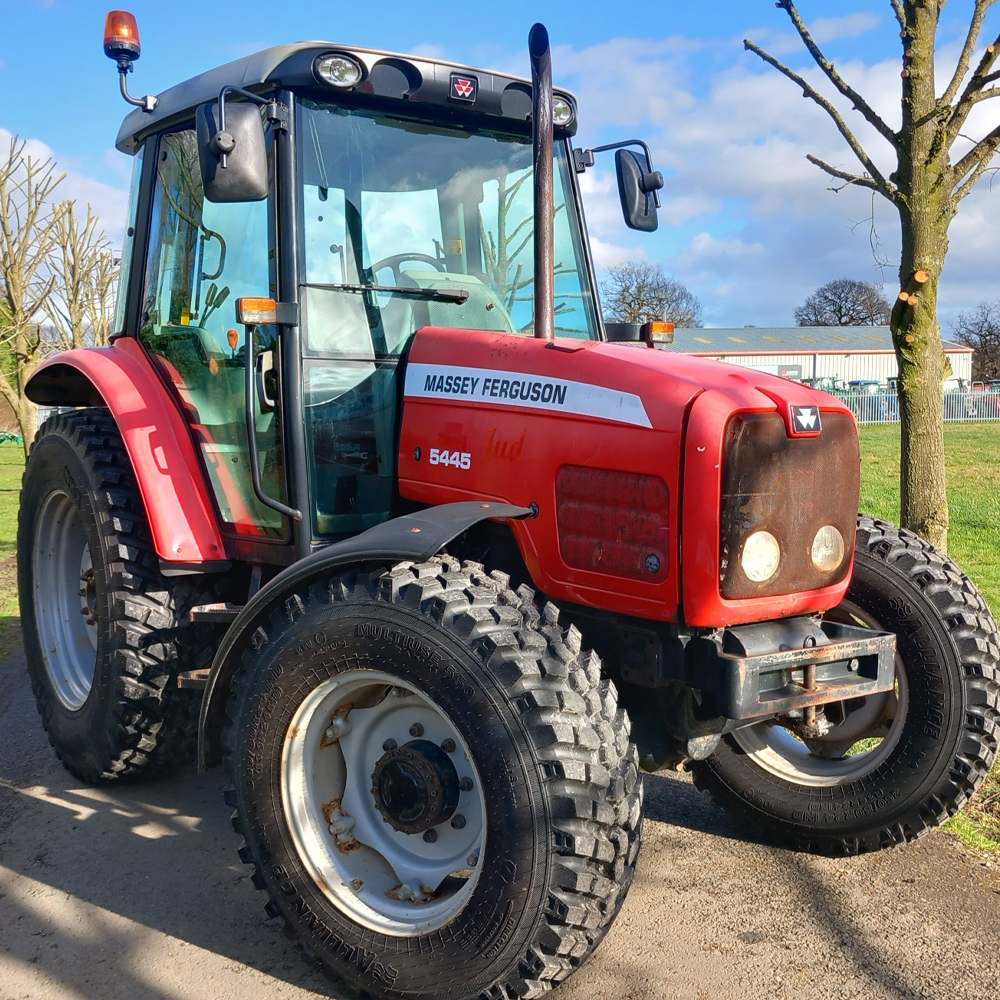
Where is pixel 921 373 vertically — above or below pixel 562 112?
below

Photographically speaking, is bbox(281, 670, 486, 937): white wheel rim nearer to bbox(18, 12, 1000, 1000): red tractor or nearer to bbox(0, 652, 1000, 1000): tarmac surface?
bbox(18, 12, 1000, 1000): red tractor

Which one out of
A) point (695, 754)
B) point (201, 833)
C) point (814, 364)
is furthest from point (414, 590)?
point (814, 364)

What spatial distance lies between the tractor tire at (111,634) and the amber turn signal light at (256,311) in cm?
118

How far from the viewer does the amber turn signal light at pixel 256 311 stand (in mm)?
3158

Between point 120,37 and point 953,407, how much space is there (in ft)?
121

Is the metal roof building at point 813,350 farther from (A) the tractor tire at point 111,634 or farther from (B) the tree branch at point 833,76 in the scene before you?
(A) the tractor tire at point 111,634

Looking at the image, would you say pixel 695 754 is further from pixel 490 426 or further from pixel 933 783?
pixel 490 426

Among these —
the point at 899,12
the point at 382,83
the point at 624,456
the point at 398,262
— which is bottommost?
the point at 624,456

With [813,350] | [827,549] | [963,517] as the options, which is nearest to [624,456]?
[827,549]

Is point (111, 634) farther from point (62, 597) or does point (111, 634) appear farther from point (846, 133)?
point (846, 133)

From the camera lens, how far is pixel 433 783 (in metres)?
2.76

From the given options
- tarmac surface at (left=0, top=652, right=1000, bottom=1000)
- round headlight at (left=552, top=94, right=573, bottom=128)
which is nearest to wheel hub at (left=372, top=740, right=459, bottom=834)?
tarmac surface at (left=0, top=652, right=1000, bottom=1000)

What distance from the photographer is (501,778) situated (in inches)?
98.5

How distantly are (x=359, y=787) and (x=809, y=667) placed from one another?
1337mm
